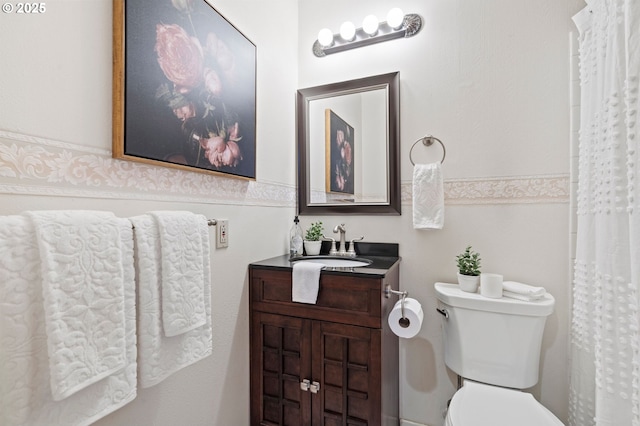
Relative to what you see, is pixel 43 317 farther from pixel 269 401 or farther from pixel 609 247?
pixel 609 247

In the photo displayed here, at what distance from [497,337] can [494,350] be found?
0.19 ft

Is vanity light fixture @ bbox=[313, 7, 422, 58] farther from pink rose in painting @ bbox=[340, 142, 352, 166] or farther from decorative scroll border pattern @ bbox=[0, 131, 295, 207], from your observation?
decorative scroll border pattern @ bbox=[0, 131, 295, 207]

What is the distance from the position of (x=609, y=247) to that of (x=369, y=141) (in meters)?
1.11

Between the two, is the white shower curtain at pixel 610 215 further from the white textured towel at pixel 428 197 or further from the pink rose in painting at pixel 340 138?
the pink rose in painting at pixel 340 138

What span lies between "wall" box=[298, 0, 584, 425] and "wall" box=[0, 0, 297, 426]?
2.08 feet

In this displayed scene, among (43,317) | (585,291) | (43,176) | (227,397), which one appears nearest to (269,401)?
(227,397)

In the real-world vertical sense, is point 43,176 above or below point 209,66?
below

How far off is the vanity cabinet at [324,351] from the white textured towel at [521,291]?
482 millimetres

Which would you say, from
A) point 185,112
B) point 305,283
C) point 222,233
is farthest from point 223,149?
point 305,283

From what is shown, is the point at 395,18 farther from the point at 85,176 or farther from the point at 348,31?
the point at 85,176

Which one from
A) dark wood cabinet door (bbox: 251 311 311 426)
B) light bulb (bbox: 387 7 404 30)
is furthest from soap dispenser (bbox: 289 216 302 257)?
light bulb (bbox: 387 7 404 30)

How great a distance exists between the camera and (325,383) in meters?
1.22

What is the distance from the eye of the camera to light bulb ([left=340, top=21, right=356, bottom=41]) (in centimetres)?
163

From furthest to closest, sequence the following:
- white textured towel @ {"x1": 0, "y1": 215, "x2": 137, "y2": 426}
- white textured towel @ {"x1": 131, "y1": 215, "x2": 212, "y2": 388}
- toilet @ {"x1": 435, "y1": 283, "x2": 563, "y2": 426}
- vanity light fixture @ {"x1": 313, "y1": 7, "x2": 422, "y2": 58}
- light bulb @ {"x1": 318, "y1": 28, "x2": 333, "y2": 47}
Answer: light bulb @ {"x1": 318, "y1": 28, "x2": 333, "y2": 47} → vanity light fixture @ {"x1": 313, "y1": 7, "x2": 422, "y2": 58} → toilet @ {"x1": 435, "y1": 283, "x2": 563, "y2": 426} → white textured towel @ {"x1": 131, "y1": 215, "x2": 212, "y2": 388} → white textured towel @ {"x1": 0, "y1": 215, "x2": 137, "y2": 426}
